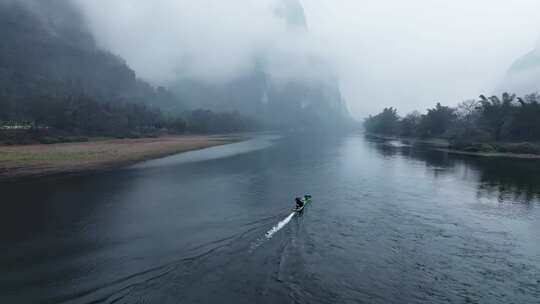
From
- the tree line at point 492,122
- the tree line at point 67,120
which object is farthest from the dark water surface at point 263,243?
the tree line at point 492,122

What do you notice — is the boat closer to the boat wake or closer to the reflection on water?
the boat wake

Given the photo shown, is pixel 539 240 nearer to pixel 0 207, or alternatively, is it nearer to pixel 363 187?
pixel 363 187

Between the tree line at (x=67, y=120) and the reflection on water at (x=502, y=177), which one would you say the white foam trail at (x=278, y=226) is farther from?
the tree line at (x=67, y=120)

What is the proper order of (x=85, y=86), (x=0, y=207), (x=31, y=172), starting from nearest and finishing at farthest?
(x=0, y=207)
(x=31, y=172)
(x=85, y=86)

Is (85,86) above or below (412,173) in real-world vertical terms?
above

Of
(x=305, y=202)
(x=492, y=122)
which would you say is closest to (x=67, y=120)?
(x=305, y=202)

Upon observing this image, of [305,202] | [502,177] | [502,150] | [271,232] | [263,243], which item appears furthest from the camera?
[502,150]

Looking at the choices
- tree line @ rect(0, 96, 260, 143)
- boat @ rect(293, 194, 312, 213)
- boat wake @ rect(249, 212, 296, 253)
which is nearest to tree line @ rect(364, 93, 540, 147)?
boat @ rect(293, 194, 312, 213)

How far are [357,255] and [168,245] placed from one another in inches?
428

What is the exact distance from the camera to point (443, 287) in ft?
52.6

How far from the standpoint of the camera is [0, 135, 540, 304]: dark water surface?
15414mm

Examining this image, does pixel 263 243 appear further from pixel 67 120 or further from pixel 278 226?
pixel 67 120

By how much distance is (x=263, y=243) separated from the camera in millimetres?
21031

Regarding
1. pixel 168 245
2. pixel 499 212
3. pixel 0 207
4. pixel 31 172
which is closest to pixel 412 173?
pixel 499 212
